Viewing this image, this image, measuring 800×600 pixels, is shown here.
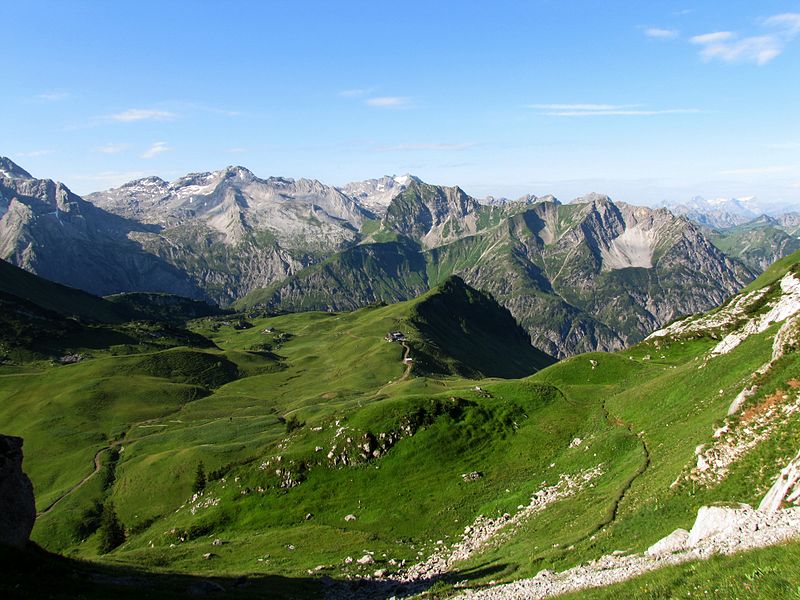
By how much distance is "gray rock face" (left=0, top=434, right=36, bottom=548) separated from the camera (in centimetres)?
3816

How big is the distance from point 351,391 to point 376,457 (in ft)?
340

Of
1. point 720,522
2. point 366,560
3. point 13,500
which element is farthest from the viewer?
point 366,560

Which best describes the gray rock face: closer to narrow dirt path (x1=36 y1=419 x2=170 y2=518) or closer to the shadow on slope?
the shadow on slope

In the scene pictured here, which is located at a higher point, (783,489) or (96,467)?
(783,489)

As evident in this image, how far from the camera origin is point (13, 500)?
131ft

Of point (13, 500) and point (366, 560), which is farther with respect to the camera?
point (366, 560)

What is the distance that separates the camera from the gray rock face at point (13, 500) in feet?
125

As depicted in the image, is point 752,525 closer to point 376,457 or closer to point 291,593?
point 291,593

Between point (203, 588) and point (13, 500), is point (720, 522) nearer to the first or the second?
point (203, 588)

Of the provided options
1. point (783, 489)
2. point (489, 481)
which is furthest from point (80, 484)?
point (783, 489)

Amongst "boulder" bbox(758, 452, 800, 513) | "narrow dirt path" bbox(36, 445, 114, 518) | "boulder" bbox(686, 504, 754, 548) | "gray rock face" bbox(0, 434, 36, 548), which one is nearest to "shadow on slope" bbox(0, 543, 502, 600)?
"gray rock face" bbox(0, 434, 36, 548)

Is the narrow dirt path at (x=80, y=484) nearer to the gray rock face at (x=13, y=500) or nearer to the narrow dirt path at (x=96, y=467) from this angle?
the narrow dirt path at (x=96, y=467)

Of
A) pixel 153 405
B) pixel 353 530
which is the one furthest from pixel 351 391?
pixel 353 530

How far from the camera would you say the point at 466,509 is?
5906cm
